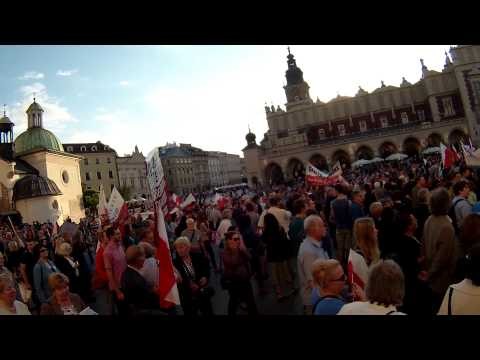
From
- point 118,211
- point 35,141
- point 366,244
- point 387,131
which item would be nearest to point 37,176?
point 35,141

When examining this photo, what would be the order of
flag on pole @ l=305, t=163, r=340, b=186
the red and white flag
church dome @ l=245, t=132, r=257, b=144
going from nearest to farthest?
1. the red and white flag
2. flag on pole @ l=305, t=163, r=340, b=186
3. church dome @ l=245, t=132, r=257, b=144

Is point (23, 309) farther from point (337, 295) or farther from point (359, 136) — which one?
point (359, 136)

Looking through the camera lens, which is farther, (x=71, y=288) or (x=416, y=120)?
(x=416, y=120)

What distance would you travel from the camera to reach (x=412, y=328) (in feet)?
7.90

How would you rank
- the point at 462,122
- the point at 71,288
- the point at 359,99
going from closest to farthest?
the point at 71,288, the point at 462,122, the point at 359,99

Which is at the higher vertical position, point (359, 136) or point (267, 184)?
point (359, 136)

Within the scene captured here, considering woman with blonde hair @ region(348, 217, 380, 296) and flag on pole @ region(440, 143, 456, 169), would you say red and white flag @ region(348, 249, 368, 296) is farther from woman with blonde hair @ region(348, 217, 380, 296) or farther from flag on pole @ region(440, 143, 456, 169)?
flag on pole @ region(440, 143, 456, 169)

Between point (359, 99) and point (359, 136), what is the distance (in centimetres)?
944

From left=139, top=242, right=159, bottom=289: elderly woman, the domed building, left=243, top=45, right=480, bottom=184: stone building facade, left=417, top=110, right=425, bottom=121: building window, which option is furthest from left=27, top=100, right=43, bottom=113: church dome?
left=417, top=110, right=425, bottom=121: building window

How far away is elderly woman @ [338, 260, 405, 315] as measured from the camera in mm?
2500

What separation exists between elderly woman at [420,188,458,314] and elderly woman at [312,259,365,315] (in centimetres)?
173

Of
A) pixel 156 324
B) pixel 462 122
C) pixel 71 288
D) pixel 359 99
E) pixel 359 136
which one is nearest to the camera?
pixel 156 324
